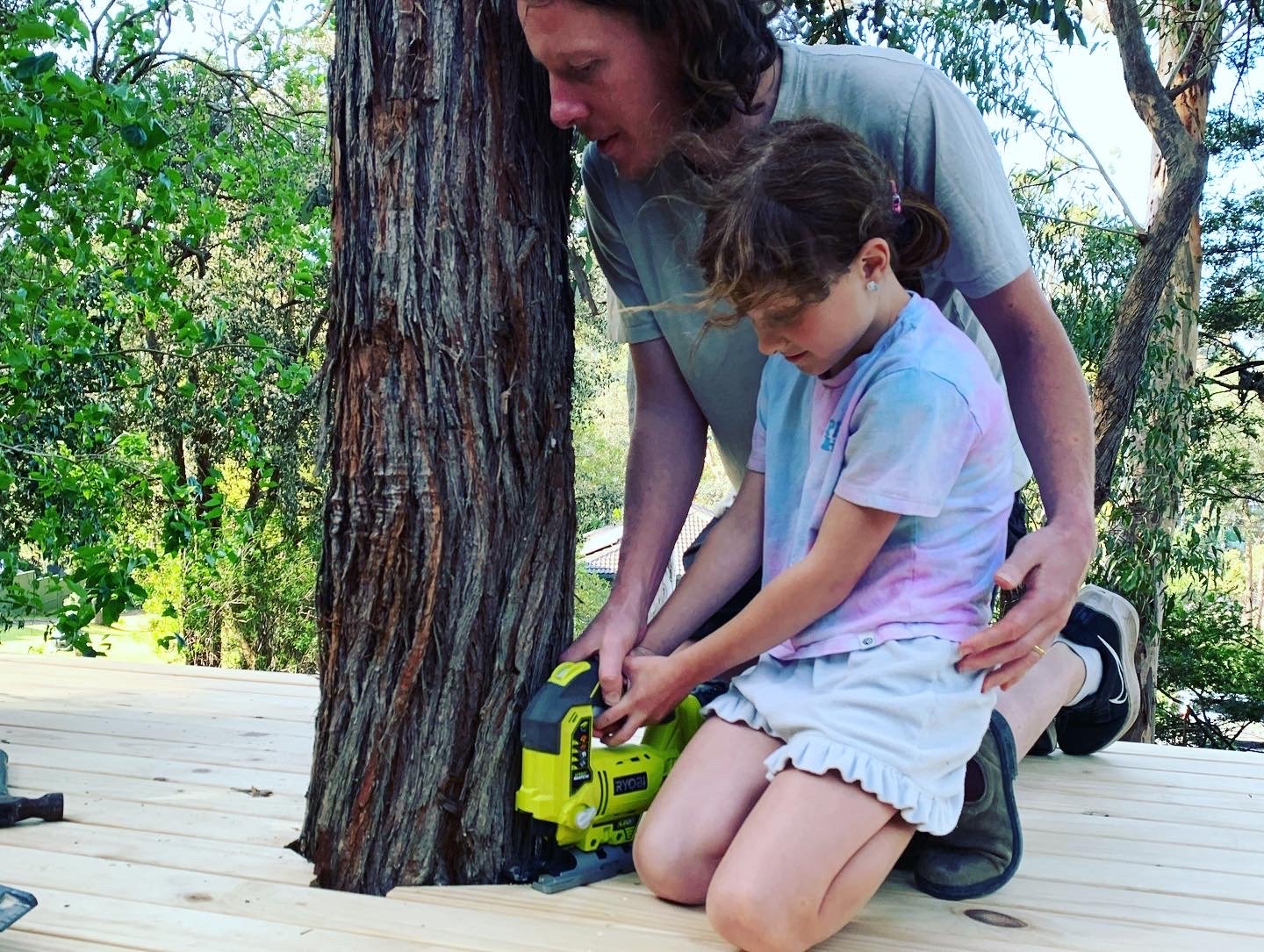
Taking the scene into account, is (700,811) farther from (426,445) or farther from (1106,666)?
(1106,666)

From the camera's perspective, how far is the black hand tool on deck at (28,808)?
1.78 m

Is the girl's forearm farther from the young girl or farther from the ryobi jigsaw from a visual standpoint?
the ryobi jigsaw

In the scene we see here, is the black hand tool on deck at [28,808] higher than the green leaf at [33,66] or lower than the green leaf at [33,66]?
lower

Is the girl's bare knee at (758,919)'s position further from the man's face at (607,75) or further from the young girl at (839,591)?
the man's face at (607,75)

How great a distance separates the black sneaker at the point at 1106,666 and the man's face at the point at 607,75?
1.25 meters

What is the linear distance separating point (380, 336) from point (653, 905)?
830mm

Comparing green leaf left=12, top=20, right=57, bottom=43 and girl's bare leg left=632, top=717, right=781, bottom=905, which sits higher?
green leaf left=12, top=20, right=57, bottom=43

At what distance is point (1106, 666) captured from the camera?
2154 mm

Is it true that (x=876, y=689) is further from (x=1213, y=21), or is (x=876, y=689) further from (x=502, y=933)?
(x=1213, y=21)

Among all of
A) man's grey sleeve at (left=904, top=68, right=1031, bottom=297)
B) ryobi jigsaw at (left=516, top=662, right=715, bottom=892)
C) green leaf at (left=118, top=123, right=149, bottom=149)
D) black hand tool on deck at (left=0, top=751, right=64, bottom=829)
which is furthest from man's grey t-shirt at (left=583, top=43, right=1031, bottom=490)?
black hand tool on deck at (left=0, top=751, right=64, bottom=829)

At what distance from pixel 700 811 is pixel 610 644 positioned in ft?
0.90

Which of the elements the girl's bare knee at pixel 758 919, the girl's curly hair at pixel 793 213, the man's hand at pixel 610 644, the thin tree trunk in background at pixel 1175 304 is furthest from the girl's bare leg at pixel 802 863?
the thin tree trunk in background at pixel 1175 304

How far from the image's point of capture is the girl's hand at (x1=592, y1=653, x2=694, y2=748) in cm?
159

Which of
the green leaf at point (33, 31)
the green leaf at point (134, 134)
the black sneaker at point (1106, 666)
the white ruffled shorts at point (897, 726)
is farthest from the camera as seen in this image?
the green leaf at point (134, 134)
